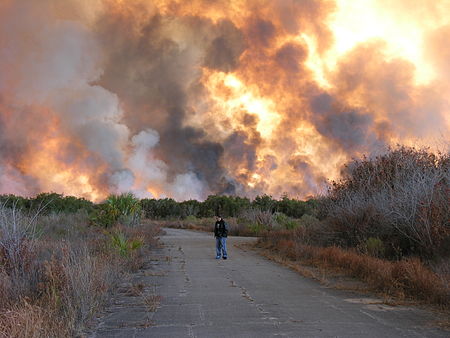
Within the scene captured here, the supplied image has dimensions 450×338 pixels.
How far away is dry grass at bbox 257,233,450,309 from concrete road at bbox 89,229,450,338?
845 millimetres

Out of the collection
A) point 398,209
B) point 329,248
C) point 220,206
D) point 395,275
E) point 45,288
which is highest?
point 220,206

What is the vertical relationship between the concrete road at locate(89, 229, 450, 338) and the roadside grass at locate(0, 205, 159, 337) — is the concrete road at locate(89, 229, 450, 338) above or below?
below

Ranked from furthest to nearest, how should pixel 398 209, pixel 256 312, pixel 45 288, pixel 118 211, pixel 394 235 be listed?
pixel 118 211 → pixel 394 235 → pixel 398 209 → pixel 45 288 → pixel 256 312

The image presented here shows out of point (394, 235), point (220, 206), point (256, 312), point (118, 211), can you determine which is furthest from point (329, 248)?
point (220, 206)

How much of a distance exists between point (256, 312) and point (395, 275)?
14.9 feet

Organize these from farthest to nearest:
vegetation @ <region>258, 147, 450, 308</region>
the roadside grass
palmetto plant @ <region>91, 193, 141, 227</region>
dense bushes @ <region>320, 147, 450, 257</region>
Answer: palmetto plant @ <region>91, 193, 141, 227</region>
dense bushes @ <region>320, 147, 450, 257</region>
vegetation @ <region>258, 147, 450, 308</region>
the roadside grass

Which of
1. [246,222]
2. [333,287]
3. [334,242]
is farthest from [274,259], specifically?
[246,222]

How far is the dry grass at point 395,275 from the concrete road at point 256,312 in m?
0.85

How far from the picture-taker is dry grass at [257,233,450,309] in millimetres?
9602

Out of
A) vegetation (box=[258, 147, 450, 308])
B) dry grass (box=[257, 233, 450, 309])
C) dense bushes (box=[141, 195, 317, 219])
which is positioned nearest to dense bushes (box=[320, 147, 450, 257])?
vegetation (box=[258, 147, 450, 308])

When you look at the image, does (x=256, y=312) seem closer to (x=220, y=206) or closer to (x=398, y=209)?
(x=398, y=209)

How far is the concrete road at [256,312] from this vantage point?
7.11 metres

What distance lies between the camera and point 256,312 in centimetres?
846

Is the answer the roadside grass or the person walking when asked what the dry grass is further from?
the roadside grass
